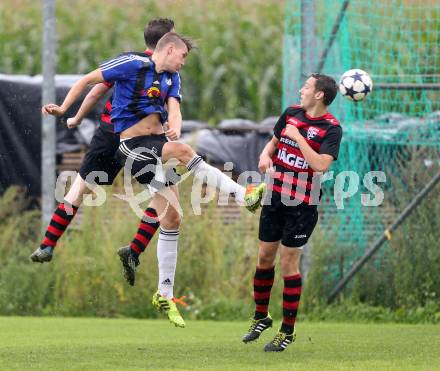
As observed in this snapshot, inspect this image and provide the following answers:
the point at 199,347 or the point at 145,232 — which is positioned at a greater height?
the point at 145,232

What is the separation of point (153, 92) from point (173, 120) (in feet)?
1.01

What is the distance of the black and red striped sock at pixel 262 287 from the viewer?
34.1ft

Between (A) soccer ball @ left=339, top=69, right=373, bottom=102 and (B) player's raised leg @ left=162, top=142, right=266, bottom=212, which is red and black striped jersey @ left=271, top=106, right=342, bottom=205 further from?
(A) soccer ball @ left=339, top=69, right=373, bottom=102

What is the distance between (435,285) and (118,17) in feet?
51.3

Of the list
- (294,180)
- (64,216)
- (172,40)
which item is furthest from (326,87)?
(64,216)

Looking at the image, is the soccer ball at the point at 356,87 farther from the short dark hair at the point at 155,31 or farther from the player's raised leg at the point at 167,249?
the player's raised leg at the point at 167,249

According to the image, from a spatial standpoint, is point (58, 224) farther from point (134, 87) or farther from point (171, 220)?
point (134, 87)

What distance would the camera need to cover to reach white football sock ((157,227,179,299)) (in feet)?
34.3

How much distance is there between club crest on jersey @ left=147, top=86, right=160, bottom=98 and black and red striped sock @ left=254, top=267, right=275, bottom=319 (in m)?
1.81

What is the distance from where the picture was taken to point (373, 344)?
10539 millimetres

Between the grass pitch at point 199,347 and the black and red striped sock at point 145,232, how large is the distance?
881mm

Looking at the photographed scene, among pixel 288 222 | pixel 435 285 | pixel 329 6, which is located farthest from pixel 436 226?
pixel 288 222

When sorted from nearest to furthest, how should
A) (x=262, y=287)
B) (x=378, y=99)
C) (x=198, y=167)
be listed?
1. (x=198, y=167)
2. (x=262, y=287)
3. (x=378, y=99)

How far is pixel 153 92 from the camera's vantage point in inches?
396
